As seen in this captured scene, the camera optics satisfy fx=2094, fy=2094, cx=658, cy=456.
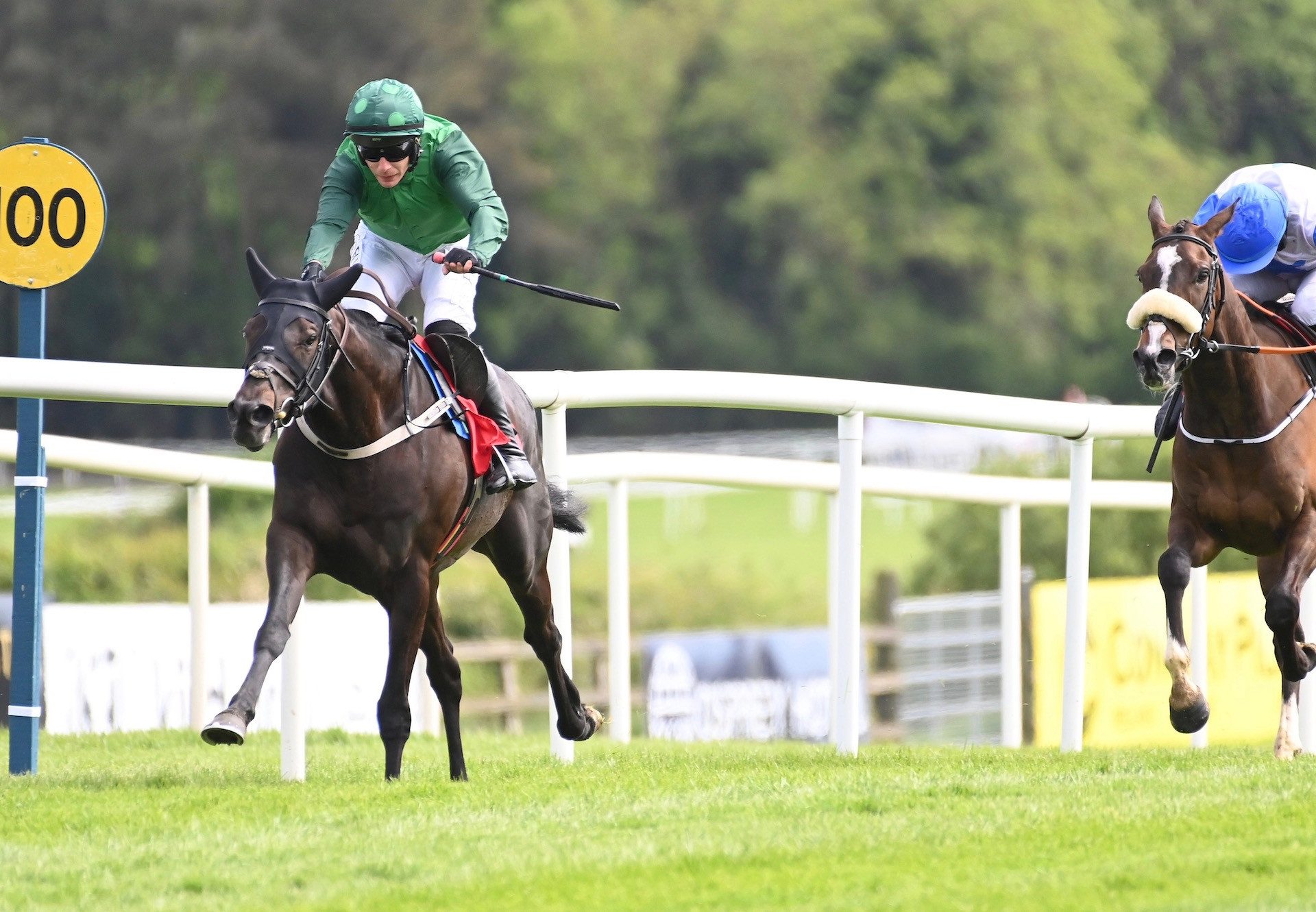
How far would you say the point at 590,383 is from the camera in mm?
6523

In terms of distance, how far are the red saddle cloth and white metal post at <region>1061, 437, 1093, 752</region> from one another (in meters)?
1.98

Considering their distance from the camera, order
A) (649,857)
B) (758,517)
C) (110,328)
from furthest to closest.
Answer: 1. (110,328)
2. (758,517)
3. (649,857)

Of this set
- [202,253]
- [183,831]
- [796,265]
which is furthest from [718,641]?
[796,265]

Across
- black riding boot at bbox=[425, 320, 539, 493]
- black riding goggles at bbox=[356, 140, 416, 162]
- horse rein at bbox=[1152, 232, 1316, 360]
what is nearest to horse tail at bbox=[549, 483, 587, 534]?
black riding boot at bbox=[425, 320, 539, 493]

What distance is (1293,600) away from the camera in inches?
254

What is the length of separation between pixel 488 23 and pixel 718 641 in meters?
30.2

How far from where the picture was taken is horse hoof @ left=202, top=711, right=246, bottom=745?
4980 mm

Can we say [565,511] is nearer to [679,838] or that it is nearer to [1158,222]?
[1158,222]

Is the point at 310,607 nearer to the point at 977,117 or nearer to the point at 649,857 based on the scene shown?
the point at 649,857

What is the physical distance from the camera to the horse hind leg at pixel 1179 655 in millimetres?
6527

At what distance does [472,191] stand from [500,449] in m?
0.78

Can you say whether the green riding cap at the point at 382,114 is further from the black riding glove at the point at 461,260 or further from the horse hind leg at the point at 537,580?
the horse hind leg at the point at 537,580

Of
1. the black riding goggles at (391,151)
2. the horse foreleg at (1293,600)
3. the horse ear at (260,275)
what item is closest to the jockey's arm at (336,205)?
the black riding goggles at (391,151)

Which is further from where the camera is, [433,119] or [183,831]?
[433,119]
